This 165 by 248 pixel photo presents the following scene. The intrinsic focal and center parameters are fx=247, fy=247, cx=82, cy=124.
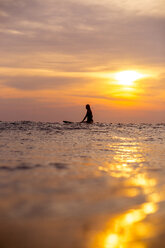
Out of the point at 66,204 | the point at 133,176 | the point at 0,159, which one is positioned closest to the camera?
the point at 66,204

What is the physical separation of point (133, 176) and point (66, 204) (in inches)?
53.7

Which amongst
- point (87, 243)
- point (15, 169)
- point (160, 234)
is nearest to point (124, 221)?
point (160, 234)

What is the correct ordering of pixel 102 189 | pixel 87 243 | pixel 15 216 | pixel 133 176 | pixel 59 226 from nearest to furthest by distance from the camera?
pixel 87 243 < pixel 59 226 < pixel 15 216 < pixel 102 189 < pixel 133 176

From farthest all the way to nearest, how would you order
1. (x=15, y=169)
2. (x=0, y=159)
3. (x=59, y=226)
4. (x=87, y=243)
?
(x=0, y=159), (x=15, y=169), (x=59, y=226), (x=87, y=243)

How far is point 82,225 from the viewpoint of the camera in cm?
163

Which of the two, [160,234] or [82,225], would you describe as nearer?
[160,234]

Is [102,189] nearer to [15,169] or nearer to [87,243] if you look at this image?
[87,243]

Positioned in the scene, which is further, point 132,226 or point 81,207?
point 81,207

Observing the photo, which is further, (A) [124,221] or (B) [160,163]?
(B) [160,163]

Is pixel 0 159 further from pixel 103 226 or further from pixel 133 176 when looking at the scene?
pixel 103 226

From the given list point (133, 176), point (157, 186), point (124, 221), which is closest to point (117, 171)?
point (133, 176)

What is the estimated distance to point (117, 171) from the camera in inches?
136

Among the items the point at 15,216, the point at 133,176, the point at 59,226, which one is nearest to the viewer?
the point at 59,226

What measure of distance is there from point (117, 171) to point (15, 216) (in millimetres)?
1968
